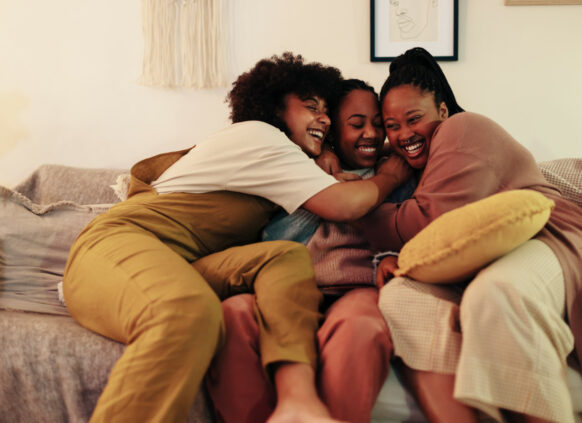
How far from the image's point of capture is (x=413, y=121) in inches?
61.4

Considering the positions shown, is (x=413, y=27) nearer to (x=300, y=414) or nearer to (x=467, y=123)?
(x=467, y=123)

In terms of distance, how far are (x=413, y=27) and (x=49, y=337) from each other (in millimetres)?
1928

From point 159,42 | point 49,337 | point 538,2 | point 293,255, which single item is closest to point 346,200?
point 293,255

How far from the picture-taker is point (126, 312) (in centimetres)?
99

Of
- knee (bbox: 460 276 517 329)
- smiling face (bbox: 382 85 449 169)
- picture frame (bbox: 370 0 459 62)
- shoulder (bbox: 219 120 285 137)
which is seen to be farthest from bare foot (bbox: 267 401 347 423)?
picture frame (bbox: 370 0 459 62)

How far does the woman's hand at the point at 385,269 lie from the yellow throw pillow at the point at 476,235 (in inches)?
7.7

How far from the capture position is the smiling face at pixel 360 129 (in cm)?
168

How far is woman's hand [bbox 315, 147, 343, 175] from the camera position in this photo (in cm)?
160

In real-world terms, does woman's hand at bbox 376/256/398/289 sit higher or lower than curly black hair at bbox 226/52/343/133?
lower

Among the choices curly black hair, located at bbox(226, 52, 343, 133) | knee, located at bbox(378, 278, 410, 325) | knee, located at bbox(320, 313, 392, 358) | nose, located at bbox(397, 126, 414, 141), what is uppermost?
curly black hair, located at bbox(226, 52, 343, 133)

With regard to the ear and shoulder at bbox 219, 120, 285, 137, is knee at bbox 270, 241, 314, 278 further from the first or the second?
the ear

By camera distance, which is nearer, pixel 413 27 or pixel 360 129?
pixel 360 129

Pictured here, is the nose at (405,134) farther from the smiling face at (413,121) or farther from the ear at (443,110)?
the ear at (443,110)

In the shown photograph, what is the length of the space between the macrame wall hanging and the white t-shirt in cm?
89
